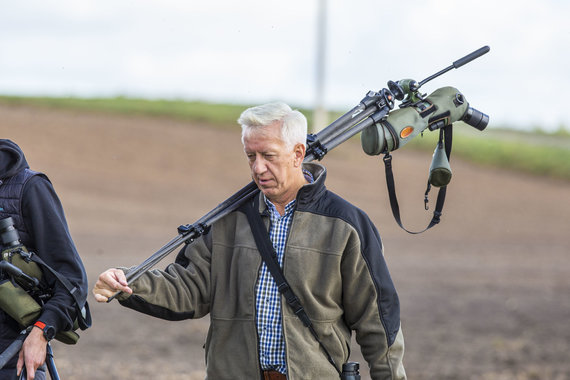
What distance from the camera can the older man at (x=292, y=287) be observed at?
3.21 meters

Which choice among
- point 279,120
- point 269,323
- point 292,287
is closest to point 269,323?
point 269,323

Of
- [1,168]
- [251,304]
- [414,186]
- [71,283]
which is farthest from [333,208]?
[414,186]

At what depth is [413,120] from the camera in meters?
3.63

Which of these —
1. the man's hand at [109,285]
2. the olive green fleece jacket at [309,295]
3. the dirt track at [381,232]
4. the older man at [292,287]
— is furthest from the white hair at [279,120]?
the dirt track at [381,232]

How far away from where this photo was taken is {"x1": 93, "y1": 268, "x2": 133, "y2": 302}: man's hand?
313cm

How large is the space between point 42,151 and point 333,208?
82.0 ft

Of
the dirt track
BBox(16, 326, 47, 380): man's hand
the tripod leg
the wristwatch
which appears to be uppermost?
the wristwatch

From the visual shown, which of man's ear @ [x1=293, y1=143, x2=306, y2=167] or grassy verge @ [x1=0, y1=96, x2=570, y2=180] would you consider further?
grassy verge @ [x1=0, y1=96, x2=570, y2=180]

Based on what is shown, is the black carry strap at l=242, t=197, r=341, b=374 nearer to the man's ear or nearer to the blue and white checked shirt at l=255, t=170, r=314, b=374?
the blue and white checked shirt at l=255, t=170, r=314, b=374

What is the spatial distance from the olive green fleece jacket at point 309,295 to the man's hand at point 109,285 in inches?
3.8

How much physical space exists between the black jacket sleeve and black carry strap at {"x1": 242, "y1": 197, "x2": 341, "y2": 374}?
0.73 m

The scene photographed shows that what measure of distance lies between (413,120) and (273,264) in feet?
3.08

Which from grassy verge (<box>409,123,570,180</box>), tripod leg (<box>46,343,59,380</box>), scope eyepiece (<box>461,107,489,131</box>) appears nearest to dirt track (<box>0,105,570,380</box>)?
grassy verge (<box>409,123,570,180</box>)

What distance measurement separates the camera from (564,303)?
11.8 metres
